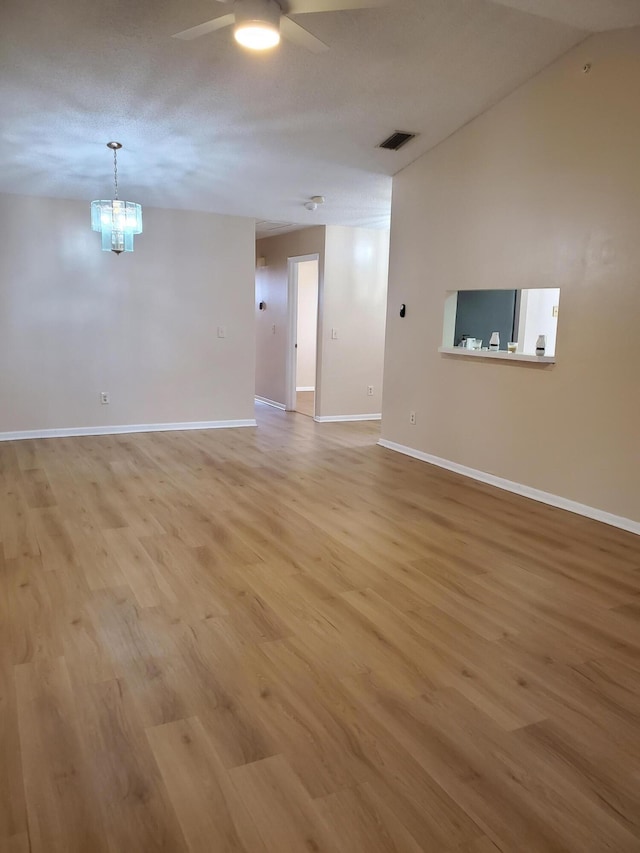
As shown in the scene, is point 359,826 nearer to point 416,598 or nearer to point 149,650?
point 149,650

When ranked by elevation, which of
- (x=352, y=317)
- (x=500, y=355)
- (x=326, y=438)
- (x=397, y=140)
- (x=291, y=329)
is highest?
(x=397, y=140)

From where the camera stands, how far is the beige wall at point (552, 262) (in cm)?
370

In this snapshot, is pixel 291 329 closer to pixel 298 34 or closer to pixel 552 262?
pixel 552 262

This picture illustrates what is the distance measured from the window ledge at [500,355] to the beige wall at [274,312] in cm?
341

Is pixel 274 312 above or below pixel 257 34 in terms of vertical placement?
below

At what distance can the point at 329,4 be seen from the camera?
262 centimetres

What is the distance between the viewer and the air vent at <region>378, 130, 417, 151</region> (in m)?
4.87

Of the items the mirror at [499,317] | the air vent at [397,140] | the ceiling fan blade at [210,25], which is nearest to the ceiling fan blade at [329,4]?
the ceiling fan blade at [210,25]

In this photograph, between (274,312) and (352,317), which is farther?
(274,312)

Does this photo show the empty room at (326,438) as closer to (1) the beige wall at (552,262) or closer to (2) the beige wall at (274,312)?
(1) the beige wall at (552,262)

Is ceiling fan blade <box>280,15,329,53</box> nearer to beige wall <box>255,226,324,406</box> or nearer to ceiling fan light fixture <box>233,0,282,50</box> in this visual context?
ceiling fan light fixture <box>233,0,282,50</box>

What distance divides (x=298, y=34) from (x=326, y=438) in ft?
14.0

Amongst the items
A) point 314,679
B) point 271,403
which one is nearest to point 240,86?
point 314,679

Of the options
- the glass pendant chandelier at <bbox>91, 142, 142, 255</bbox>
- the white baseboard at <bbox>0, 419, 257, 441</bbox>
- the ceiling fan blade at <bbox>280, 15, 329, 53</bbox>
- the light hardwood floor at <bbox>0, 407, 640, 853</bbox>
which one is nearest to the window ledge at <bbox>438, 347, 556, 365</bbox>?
the light hardwood floor at <bbox>0, 407, 640, 853</bbox>
